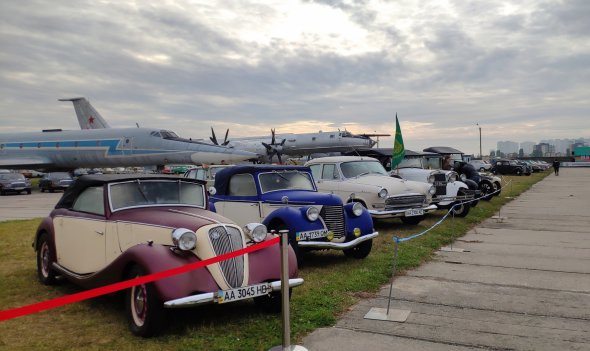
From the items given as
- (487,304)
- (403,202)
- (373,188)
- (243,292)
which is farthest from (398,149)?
(243,292)

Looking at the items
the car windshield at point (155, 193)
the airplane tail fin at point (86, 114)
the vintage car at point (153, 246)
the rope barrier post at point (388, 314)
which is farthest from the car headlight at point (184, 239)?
the airplane tail fin at point (86, 114)

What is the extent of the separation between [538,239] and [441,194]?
14.2 feet

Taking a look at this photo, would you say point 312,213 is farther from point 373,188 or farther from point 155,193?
point 373,188

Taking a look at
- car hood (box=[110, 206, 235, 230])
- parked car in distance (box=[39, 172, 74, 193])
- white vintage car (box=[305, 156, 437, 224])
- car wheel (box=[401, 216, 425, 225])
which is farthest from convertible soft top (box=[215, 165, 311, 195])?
parked car in distance (box=[39, 172, 74, 193])

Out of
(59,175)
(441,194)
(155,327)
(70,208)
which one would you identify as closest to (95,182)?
(70,208)

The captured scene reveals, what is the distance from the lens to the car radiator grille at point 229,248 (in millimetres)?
5129

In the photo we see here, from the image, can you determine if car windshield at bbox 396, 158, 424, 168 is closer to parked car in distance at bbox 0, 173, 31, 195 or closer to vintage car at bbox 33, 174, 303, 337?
vintage car at bbox 33, 174, 303, 337

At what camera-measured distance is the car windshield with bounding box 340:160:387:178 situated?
1333cm

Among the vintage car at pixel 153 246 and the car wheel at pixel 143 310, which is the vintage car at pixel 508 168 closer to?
the vintage car at pixel 153 246

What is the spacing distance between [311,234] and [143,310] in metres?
3.59

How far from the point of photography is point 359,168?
13633mm

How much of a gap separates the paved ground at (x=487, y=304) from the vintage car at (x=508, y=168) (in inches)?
1659

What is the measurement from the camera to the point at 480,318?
5.61 m

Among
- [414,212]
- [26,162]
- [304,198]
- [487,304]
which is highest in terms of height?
[26,162]
